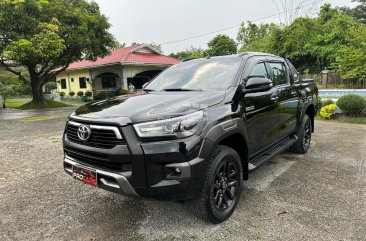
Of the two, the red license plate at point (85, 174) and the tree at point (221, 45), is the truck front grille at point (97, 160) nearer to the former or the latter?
the red license plate at point (85, 174)

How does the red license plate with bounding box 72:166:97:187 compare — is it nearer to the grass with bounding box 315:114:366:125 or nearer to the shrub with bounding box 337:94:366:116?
the grass with bounding box 315:114:366:125

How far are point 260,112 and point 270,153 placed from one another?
761 millimetres

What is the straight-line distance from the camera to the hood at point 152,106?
8.68 feet

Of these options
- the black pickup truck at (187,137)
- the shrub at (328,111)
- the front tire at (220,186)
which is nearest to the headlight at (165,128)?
the black pickup truck at (187,137)

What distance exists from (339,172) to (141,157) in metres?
3.56

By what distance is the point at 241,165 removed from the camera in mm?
3301

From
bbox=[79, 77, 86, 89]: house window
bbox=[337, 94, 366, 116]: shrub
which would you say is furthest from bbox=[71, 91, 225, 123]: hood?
bbox=[79, 77, 86, 89]: house window

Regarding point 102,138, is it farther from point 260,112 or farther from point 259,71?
point 259,71

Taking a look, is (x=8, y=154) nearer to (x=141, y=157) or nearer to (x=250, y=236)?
(x=141, y=157)

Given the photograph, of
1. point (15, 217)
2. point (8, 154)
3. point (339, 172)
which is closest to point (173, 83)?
point (15, 217)

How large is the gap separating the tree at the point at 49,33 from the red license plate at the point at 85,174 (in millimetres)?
11546

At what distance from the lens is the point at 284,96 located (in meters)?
4.46

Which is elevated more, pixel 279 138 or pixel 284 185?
pixel 279 138

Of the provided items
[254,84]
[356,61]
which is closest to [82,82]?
[356,61]
